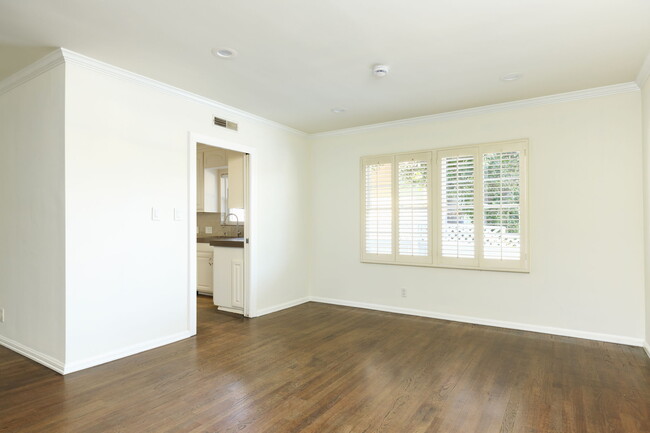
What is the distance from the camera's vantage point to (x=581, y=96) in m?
4.15

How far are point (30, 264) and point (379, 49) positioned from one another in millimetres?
3558

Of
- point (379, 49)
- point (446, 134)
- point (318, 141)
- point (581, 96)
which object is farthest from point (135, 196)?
point (581, 96)

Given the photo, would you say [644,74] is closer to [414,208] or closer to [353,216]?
[414,208]

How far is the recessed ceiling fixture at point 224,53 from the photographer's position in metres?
3.15

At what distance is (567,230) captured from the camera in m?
4.24

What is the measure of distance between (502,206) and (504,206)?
22mm

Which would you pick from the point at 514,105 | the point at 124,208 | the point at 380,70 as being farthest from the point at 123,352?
the point at 514,105

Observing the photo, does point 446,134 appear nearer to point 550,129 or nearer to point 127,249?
point 550,129

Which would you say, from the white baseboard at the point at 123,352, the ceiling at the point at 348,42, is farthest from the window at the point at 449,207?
the white baseboard at the point at 123,352

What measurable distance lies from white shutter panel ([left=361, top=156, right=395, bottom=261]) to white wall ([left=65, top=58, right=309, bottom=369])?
6.61 ft

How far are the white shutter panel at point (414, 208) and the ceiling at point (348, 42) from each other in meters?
1.09

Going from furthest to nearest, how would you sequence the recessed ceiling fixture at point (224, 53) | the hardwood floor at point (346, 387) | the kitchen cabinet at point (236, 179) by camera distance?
the kitchen cabinet at point (236, 179), the recessed ceiling fixture at point (224, 53), the hardwood floor at point (346, 387)

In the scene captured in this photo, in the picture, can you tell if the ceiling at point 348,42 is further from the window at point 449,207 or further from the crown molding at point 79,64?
the window at point 449,207

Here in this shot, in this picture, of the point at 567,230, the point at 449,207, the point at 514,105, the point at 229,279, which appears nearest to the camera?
the point at 567,230
